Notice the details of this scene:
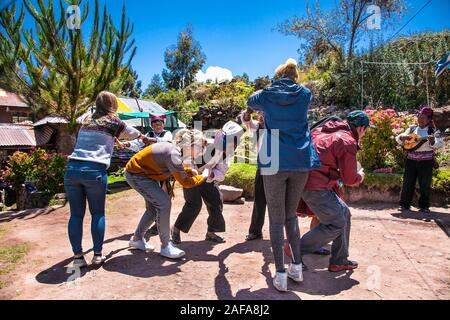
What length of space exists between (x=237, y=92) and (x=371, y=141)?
1813 cm

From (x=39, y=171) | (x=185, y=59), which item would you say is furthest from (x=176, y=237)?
(x=185, y=59)

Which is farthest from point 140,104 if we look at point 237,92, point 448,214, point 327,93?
point 448,214

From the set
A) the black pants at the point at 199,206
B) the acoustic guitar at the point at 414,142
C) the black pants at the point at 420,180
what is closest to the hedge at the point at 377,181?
the black pants at the point at 420,180

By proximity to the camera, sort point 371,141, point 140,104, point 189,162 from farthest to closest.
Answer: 1. point 140,104
2. point 371,141
3. point 189,162

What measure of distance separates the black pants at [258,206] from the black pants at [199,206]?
39 cm

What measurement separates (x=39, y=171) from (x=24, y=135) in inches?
534

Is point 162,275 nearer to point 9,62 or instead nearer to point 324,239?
point 324,239

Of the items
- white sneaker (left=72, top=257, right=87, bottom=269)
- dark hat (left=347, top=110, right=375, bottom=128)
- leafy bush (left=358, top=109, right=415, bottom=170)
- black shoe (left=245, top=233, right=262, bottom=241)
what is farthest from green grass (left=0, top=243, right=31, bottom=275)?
leafy bush (left=358, top=109, right=415, bottom=170)

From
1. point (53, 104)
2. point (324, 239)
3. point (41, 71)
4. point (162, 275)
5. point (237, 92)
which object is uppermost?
point (237, 92)

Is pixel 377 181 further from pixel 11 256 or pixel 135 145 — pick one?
pixel 11 256

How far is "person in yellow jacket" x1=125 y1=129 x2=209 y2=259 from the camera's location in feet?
10.7

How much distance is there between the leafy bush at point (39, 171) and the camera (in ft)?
26.1

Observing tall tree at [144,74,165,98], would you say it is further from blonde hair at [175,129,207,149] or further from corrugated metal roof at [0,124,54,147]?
blonde hair at [175,129,207,149]

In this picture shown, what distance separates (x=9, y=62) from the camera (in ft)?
27.0
